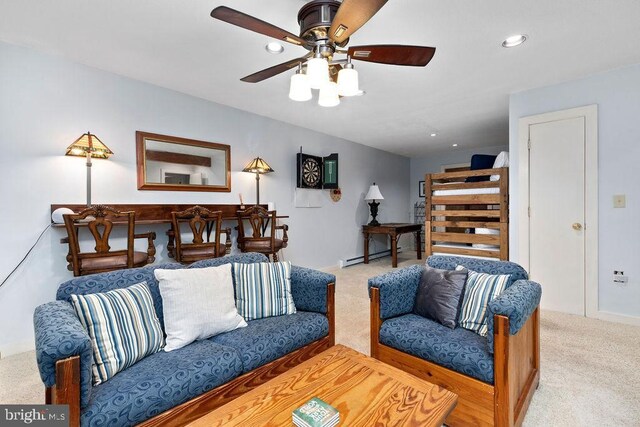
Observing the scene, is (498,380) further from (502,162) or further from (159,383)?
(502,162)

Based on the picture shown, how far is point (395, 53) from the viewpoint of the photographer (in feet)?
5.23

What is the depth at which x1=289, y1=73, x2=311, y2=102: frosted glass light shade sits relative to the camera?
1640 millimetres

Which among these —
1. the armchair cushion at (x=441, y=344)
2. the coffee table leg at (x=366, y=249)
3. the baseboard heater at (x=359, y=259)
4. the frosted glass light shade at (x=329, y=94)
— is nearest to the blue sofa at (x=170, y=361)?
the armchair cushion at (x=441, y=344)

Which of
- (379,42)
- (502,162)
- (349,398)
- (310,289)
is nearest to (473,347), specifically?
(349,398)

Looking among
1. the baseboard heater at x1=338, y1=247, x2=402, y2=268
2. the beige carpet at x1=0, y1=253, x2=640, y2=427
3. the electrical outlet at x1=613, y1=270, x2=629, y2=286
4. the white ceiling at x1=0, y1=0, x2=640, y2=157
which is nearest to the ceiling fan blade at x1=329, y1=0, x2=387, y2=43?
the white ceiling at x1=0, y1=0, x2=640, y2=157

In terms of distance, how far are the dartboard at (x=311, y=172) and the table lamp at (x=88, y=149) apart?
8.32 ft

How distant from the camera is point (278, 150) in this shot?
428cm

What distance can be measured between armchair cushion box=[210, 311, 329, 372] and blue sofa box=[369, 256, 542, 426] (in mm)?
374

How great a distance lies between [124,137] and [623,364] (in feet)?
14.5

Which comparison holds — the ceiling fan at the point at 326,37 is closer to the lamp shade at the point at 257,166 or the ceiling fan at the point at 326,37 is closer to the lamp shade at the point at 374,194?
the lamp shade at the point at 257,166

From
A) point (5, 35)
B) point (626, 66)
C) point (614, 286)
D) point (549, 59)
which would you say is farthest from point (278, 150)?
point (614, 286)

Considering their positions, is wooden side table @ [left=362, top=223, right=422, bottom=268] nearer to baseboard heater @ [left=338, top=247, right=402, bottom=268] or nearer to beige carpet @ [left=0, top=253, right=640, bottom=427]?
baseboard heater @ [left=338, top=247, right=402, bottom=268]

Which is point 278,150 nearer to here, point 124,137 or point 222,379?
point 124,137

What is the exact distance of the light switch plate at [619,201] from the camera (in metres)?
2.76
